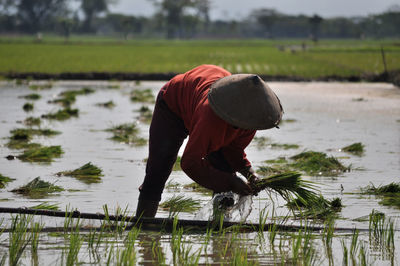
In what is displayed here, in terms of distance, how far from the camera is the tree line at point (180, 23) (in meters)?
121

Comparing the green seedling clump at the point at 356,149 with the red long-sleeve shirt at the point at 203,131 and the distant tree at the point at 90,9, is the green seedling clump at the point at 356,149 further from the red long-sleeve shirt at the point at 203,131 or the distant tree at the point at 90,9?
the distant tree at the point at 90,9

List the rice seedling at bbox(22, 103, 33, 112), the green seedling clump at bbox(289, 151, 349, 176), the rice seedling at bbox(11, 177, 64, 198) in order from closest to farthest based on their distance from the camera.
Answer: the rice seedling at bbox(11, 177, 64, 198) → the green seedling clump at bbox(289, 151, 349, 176) → the rice seedling at bbox(22, 103, 33, 112)

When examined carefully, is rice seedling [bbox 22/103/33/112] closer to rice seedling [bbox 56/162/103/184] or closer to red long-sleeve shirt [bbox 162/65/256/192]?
rice seedling [bbox 56/162/103/184]

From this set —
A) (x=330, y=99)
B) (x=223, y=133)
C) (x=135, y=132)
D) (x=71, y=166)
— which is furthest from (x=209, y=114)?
(x=330, y=99)

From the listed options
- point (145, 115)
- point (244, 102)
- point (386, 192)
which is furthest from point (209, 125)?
point (145, 115)

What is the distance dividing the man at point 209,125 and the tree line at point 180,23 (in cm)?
11648

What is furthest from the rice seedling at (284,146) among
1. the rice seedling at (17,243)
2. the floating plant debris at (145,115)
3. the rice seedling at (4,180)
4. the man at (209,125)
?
the rice seedling at (17,243)

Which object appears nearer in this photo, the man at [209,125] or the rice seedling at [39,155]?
the man at [209,125]

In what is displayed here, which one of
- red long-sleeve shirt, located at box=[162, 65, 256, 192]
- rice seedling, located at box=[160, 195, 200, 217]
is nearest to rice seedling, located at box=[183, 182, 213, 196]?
rice seedling, located at box=[160, 195, 200, 217]

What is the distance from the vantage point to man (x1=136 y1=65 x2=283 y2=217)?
3.54m

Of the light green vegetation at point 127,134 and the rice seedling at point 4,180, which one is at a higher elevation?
the rice seedling at point 4,180

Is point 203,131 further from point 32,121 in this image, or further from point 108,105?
point 108,105

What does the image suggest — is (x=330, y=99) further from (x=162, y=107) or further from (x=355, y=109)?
(x=162, y=107)

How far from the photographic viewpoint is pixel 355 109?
527 inches
